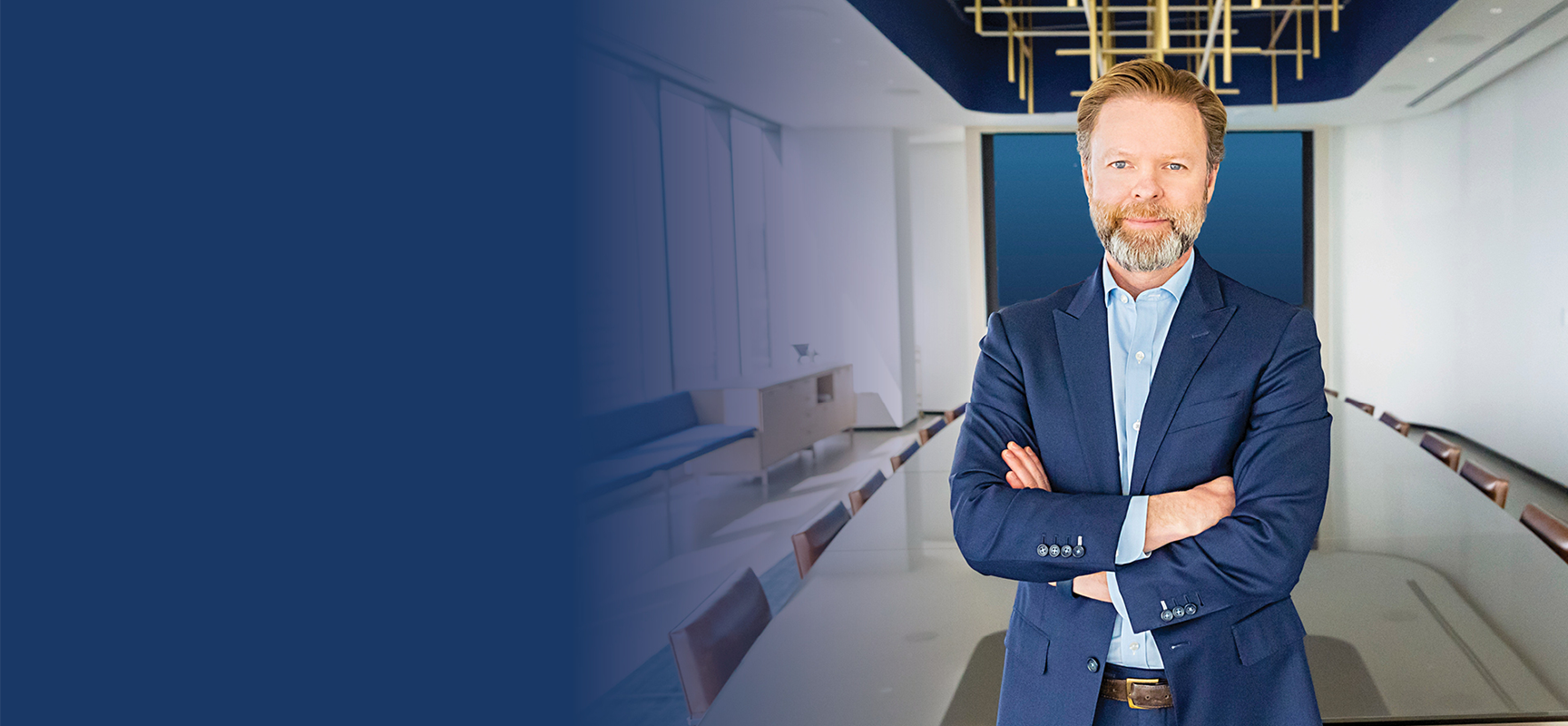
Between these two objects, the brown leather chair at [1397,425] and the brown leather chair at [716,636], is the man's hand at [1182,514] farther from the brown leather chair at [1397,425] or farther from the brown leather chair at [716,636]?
the brown leather chair at [1397,425]

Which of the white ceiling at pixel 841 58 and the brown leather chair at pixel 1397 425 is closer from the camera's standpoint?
the brown leather chair at pixel 1397 425

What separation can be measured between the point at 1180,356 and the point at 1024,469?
0.24m

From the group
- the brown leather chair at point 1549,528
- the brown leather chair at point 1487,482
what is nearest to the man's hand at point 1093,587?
the brown leather chair at point 1549,528

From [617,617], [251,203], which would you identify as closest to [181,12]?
[251,203]

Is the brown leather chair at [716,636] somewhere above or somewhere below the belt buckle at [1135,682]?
below

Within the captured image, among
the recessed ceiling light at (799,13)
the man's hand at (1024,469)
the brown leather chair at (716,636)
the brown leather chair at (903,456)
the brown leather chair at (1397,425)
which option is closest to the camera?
the man's hand at (1024,469)

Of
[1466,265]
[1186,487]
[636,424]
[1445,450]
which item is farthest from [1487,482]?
[1466,265]

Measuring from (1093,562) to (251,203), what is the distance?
1328 millimetres

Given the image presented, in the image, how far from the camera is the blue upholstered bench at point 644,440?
21.7 feet

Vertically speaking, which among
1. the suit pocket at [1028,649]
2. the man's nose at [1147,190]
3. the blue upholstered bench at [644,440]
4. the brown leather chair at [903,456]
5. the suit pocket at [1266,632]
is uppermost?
the man's nose at [1147,190]

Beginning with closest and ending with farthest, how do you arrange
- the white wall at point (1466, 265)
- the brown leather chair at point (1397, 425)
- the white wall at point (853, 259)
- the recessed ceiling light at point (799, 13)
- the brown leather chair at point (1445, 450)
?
the brown leather chair at point (1445, 450) < the brown leather chair at point (1397, 425) < the recessed ceiling light at point (799, 13) < the white wall at point (1466, 265) < the white wall at point (853, 259)

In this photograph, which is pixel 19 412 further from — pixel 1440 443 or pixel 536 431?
pixel 1440 443

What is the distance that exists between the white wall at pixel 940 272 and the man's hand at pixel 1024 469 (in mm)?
9976

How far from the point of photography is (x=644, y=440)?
26.4ft
